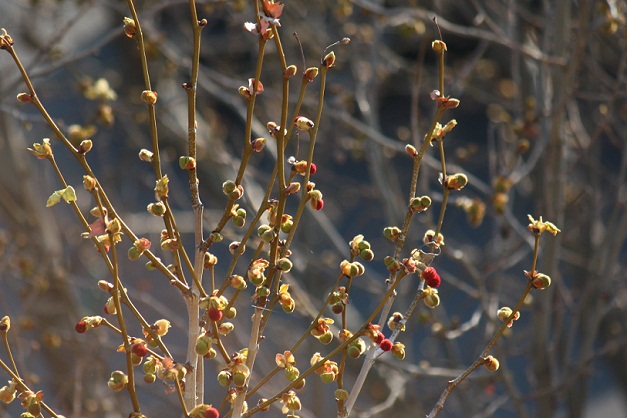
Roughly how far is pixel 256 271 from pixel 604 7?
2.50 m

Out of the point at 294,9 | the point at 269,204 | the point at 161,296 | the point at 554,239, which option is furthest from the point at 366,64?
the point at 161,296

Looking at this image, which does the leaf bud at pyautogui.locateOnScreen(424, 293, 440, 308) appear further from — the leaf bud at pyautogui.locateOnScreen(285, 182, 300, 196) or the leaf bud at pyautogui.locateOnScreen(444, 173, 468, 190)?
the leaf bud at pyautogui.locateOnScreen(285, 182, 300, 196)

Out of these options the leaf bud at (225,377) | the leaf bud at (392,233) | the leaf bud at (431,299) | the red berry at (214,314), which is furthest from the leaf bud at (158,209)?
the leaf bud at (431,299)

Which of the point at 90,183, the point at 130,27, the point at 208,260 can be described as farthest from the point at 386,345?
the point at 130,27

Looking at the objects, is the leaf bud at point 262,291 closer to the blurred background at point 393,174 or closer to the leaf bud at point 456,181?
the leaf bud at point 456,181

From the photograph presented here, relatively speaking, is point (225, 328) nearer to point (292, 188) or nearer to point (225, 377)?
point (225, 377)

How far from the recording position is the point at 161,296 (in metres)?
8.42

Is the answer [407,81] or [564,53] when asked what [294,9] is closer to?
[407,81]

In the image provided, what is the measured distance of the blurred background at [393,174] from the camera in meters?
3.21

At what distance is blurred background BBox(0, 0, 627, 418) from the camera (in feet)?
10.5

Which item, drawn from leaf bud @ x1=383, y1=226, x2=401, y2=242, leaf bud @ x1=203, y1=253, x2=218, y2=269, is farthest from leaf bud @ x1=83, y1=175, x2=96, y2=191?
leaf bud @ x1=383, y1=226, x2=401, y2=242

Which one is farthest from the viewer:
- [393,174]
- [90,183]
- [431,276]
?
[393,174]

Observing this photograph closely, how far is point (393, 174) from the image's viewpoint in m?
4.37

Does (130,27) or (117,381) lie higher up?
(130,27)
